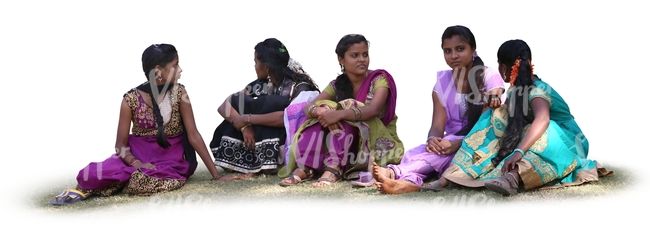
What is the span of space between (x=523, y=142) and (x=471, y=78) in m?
0.90

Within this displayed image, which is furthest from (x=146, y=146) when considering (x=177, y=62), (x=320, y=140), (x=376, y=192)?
(x=376, y=192)

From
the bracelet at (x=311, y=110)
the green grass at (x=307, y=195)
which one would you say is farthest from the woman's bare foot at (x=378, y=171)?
the bracelet at (x=311, y=110)

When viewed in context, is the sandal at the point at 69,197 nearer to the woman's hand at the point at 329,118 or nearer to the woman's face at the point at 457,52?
the woman's hand at the point at 329,118

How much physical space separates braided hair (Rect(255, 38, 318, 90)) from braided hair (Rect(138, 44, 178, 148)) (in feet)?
3.23

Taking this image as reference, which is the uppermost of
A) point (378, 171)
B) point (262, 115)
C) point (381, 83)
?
point (381, 83)

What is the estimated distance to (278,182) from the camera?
337 inches

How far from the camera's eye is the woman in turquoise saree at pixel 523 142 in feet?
25.2

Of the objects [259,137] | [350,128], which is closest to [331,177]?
[350,128]

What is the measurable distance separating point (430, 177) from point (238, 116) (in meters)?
1.93

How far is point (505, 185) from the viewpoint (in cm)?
744

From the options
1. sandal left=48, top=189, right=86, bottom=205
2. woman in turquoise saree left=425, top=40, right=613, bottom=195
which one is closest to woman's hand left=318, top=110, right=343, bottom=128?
woman in turquoise saree left=425, top=40, right=613, bottom=195

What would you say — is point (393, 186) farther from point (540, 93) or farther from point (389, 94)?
point (540, 93)

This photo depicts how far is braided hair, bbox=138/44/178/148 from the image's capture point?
27.3 ft

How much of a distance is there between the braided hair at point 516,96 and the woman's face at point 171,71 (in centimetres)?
286
